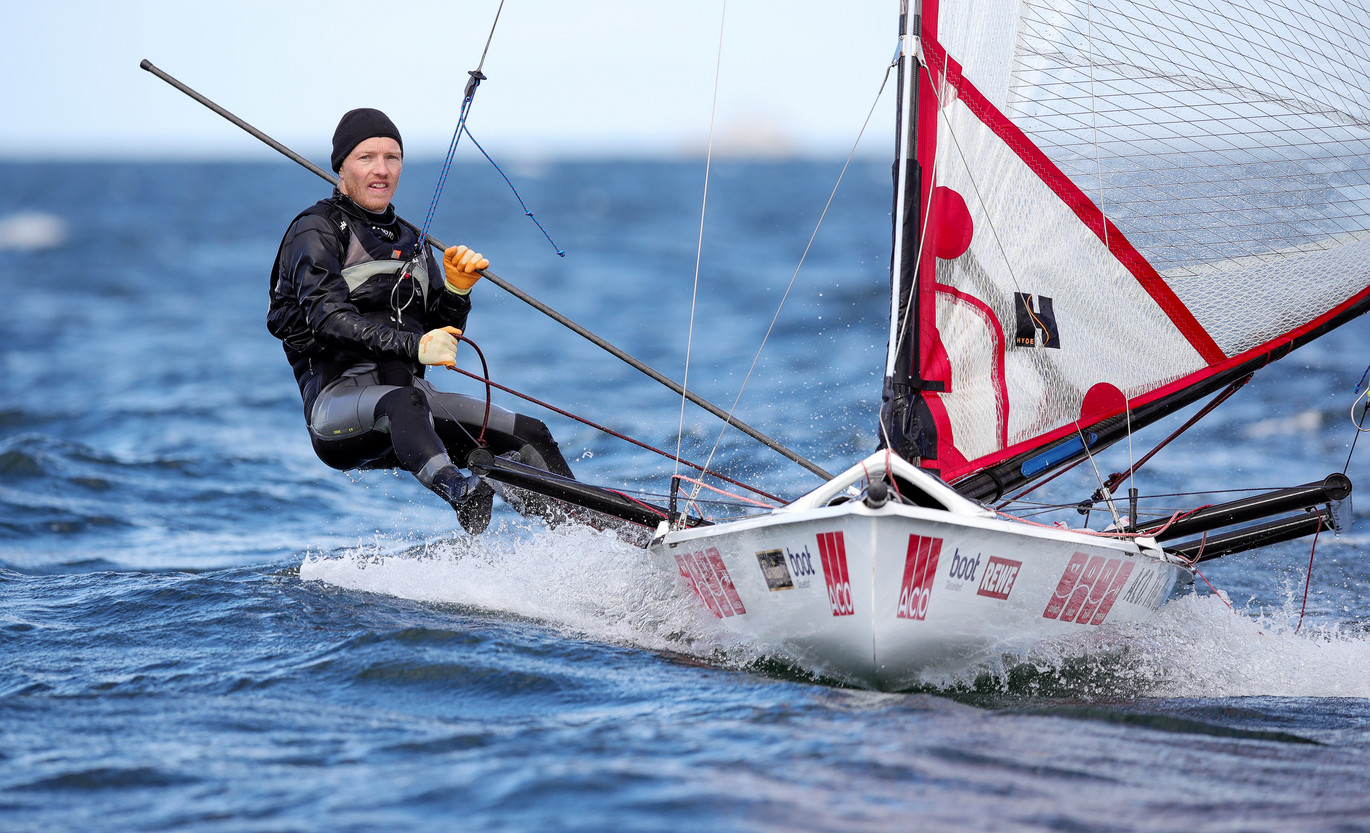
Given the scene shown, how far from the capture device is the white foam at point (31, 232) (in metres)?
29.2

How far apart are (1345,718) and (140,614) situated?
3.91m

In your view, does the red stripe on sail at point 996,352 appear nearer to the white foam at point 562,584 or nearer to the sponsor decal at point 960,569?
the sponsor decal at point 960,569

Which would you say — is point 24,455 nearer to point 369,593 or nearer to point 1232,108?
point 369,593

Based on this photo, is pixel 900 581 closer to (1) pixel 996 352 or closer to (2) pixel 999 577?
(2) pixel 999 577

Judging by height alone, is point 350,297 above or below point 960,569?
above

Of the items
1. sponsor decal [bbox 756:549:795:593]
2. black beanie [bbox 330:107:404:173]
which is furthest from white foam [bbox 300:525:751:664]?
black beanie [bbox 330:107:404:173]

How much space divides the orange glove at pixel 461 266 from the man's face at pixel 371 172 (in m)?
0.35

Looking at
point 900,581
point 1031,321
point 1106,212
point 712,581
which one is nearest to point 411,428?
point 712,581

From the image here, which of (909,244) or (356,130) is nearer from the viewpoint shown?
(909,244)

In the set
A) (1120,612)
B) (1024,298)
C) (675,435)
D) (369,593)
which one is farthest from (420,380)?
(675,435)

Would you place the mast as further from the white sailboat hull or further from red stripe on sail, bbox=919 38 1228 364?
the white sailboat hull

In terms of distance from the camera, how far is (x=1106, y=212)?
4.24 metres

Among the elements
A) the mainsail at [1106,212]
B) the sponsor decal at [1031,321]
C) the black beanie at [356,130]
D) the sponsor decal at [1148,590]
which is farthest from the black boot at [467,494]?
the sponsor decal at [1148,590]

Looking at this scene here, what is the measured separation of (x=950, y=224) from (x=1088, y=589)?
50.8 inches
